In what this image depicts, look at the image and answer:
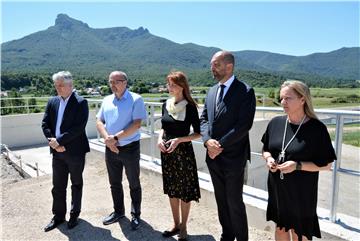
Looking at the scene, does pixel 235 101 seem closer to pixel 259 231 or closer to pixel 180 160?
pixel 180 160

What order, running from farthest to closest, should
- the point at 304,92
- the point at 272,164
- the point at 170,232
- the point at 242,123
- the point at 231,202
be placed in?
the point at 170,232, the point at 231,202, the point at 242,123, the point at 272,164, the point at 304,92

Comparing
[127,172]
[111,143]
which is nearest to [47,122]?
[111,143]

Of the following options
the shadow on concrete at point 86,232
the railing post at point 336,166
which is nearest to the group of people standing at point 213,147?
the shadow on concrete at point 86,232

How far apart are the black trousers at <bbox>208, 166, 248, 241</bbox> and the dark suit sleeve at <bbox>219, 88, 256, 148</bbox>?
29cm

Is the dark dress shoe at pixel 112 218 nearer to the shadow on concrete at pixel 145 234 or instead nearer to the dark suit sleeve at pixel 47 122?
the shadow on concrete at pixel 145 234

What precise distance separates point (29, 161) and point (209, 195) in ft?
17.2

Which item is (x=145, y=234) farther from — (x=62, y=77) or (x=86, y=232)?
(x=62, y=77)

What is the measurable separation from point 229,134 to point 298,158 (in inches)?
24.3

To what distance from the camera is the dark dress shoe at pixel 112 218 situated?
3590mm

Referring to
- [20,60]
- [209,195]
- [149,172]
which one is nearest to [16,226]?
[149,172]

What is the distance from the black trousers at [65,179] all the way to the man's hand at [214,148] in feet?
5.27

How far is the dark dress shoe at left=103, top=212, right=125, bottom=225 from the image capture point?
3.59 meters

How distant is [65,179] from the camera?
11.9ft

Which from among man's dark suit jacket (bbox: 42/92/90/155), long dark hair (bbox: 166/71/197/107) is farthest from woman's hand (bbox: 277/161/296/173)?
man's dark suit jacket (bbox: 42/92/90/155)
